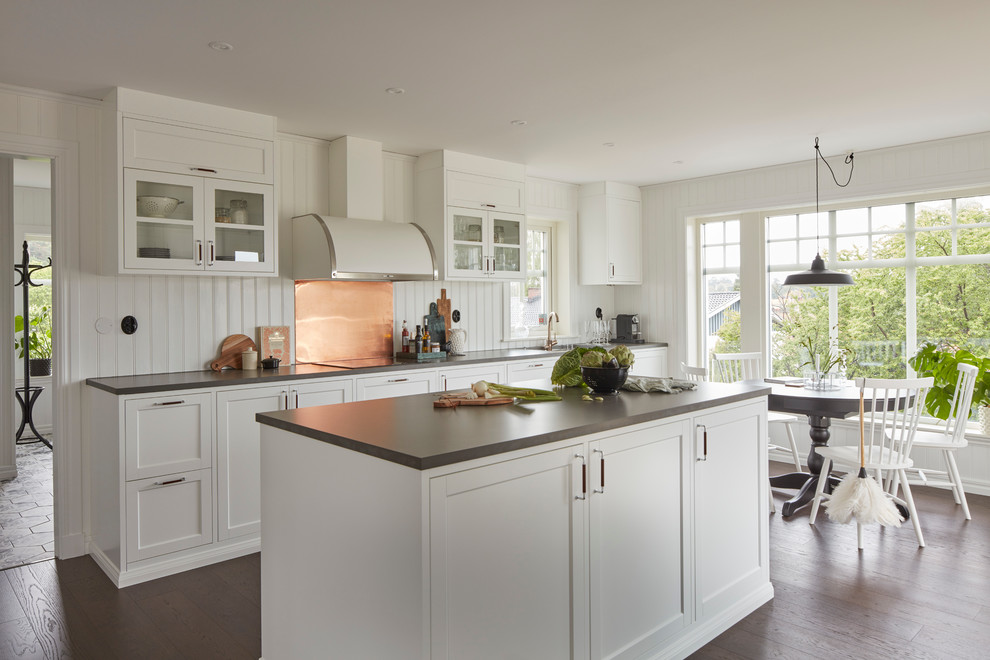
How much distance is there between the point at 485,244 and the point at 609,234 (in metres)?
1.50

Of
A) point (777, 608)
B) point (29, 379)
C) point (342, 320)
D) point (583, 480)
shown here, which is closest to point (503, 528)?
point (583, 480)

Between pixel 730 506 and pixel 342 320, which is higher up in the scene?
pixel 342 320

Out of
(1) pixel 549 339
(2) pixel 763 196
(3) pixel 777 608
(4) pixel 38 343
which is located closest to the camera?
(3) pixel 777 608

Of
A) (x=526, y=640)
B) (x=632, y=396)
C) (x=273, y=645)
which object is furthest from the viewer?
(x=632, y=396)

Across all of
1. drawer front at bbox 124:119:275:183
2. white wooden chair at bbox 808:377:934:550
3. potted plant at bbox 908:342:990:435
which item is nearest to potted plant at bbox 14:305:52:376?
drawer front at bbox 124:119:275:183

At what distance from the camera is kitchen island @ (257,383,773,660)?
179cm

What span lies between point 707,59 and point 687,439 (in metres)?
1.81

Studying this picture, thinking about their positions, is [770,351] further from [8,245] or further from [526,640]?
[8,245]

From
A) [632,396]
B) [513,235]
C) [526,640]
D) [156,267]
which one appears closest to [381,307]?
[513,235]

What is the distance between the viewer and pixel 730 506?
9.14 ft

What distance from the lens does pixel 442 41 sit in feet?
9.55

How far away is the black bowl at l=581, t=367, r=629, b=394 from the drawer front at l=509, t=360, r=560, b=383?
2.19 metres

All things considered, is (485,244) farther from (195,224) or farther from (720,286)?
(720,286)

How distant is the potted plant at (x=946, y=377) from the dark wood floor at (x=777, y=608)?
3.47ft
